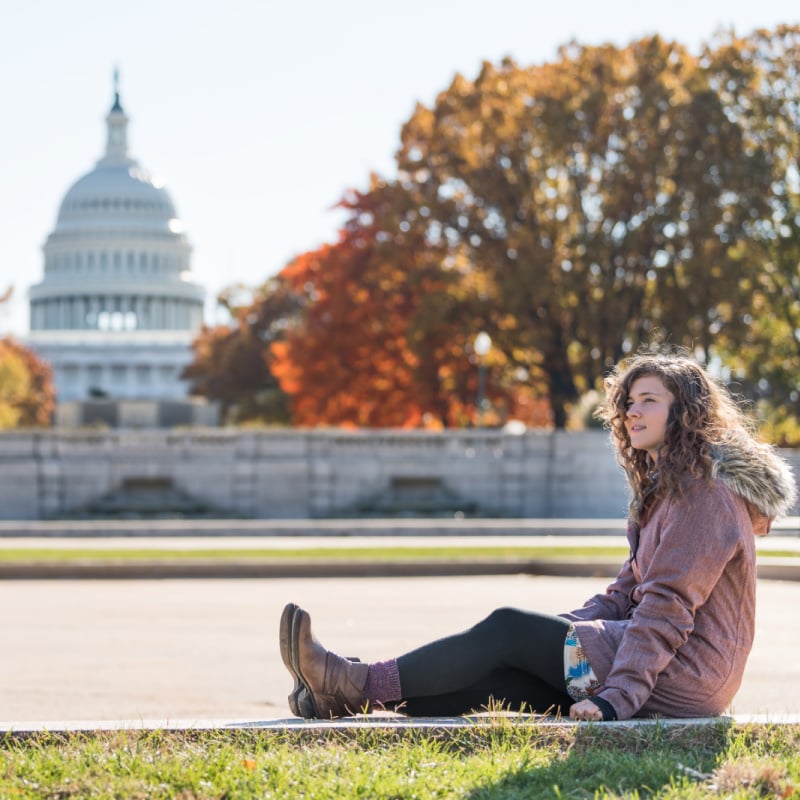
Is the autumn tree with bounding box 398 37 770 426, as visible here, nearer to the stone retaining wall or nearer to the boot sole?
the stone retaining wall

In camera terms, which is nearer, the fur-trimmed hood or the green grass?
the green grass

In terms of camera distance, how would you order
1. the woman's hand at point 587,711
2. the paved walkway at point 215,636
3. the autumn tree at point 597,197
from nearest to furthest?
the woman's hand at point 587,711, the paved walkway at point 215,636, the autumn tree at point 597,197

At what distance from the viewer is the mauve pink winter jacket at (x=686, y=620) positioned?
212 inches

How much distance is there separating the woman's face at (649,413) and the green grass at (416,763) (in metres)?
0.93

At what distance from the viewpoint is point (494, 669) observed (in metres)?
5.78

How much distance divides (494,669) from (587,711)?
491 mm

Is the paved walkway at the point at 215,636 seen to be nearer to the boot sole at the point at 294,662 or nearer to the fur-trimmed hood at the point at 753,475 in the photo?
the boot sole at the point at 294,662

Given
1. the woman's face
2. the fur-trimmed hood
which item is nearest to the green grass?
the fur-trimmed hood

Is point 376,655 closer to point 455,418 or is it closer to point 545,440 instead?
point 545,440

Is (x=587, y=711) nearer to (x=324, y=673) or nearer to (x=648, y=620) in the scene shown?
(x=648, y=620)

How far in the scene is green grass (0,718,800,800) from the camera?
4.71 m

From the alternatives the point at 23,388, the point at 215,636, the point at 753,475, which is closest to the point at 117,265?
the point at 23,388

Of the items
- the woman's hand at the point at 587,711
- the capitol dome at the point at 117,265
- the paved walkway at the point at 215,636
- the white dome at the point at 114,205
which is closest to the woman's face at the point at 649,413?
the woman's hand at the point at 587,711

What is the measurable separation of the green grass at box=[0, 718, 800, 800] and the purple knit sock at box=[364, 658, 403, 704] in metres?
0.34
